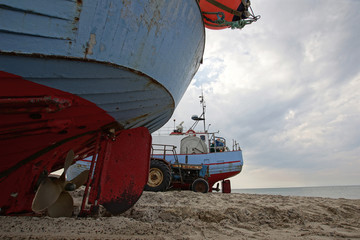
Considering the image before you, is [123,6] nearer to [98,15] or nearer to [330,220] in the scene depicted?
[98,15]

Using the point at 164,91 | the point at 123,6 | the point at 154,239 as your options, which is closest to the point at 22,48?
the point at 123,6

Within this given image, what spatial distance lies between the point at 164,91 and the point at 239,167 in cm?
1080

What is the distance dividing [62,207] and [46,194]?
375 millimetres

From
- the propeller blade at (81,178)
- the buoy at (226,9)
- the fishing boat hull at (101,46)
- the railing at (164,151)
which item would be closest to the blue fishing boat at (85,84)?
the fishing boat hull at (101,46)

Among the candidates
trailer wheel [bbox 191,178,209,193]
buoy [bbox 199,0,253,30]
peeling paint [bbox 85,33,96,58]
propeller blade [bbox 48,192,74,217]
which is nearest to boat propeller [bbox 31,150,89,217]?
propeller blade [bbox 48,192,74,217]

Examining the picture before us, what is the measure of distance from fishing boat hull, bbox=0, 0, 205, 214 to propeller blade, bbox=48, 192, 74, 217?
1.06 ft

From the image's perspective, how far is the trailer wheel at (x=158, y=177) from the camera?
6.81 m

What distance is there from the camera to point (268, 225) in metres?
2.78

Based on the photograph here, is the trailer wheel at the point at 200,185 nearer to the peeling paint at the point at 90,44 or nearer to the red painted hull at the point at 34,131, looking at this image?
the red painted hull at the point at 34,131

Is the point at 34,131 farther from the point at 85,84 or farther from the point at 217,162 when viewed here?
the point at 217,162

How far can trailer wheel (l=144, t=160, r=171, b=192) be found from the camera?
681 cm

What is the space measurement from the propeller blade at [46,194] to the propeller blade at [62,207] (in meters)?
0.15

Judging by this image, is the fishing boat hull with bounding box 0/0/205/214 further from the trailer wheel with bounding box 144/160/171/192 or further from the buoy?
the trailer wheel with bounding box 144/160/171/192

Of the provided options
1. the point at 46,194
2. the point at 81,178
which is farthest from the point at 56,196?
the point at 81,178
